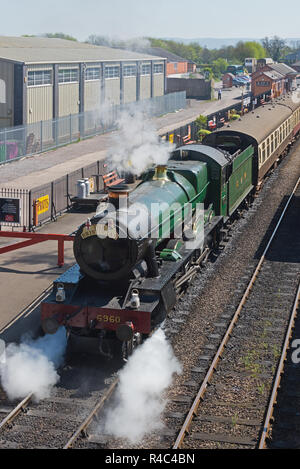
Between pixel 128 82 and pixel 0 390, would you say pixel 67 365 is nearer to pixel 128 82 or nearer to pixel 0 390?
pixel 0 390

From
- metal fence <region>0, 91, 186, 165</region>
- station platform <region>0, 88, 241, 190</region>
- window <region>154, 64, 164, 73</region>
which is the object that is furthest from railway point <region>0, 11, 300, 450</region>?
window <region>154, 64, 164, 73</region>

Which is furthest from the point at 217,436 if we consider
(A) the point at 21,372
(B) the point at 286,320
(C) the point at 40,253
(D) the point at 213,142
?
(D) the point at 213,142

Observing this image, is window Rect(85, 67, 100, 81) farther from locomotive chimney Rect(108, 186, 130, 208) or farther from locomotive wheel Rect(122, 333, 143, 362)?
locomotive wheel Rect(122, 333, 143, 362)

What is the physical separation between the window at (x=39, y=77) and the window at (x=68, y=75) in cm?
153

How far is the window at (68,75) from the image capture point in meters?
45.8

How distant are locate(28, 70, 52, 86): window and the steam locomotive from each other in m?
26.3

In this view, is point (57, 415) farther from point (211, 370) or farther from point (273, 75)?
point (273, 75)

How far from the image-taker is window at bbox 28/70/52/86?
41.8m

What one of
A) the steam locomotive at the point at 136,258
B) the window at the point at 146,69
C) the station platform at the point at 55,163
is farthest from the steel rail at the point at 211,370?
the window at the point at 146,69

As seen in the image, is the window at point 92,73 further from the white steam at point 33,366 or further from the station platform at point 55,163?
the white steam at point 33,366

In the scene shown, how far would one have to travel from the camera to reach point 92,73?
5072cm

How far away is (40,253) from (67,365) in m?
8.14

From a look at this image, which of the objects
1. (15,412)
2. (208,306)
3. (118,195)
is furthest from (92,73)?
(15,412)

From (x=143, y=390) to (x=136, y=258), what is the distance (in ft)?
8.45
